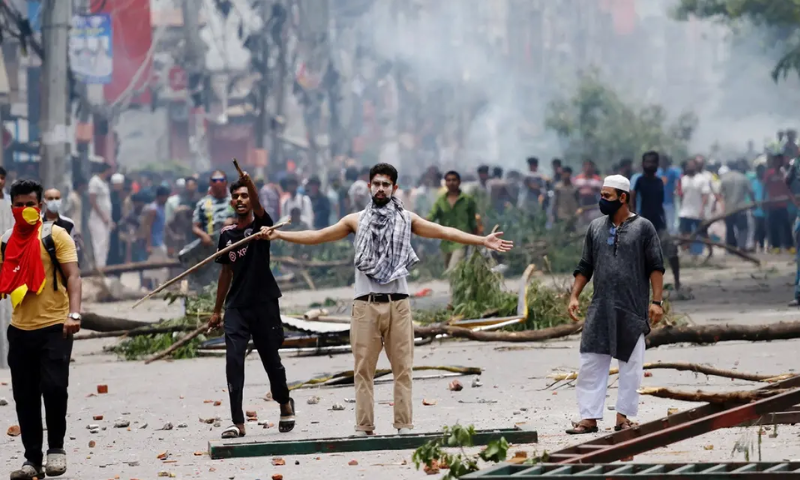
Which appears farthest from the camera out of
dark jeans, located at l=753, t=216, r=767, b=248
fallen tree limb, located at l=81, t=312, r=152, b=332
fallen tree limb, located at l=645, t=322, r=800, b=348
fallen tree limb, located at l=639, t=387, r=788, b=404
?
dark jeans, located at l=753, t=216, r=767, b=248

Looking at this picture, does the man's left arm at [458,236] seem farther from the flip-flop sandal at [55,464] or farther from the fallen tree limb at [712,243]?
the fallen tree limb at [712,243]

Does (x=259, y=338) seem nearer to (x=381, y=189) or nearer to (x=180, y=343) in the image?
(x=381, y=189)

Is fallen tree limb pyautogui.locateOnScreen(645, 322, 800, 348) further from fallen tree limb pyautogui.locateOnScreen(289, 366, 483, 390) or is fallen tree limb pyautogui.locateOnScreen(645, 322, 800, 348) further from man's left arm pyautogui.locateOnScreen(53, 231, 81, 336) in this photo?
man's left arm pyautogui.locateOnScreen(53, 231, 81, 336)

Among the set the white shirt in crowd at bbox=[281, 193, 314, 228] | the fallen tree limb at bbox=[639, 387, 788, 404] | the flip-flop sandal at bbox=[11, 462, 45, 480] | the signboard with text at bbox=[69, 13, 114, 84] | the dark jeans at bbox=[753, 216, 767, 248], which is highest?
the signboard with text at bbox=[69, 13, 114, 84]

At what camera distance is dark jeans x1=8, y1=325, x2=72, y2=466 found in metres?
7.58

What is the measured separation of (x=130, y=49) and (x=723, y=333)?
34218mm

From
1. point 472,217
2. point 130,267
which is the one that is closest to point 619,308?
point 472,217

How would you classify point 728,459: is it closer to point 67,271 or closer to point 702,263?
point 67,271

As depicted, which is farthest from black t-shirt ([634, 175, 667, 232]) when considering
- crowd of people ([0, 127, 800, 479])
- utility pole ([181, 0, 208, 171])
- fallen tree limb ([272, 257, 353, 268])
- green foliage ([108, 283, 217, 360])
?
utility pole ([181, 0, 208, 171])

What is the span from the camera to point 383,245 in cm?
818

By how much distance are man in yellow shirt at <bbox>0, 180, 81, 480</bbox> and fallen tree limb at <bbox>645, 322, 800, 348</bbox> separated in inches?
182

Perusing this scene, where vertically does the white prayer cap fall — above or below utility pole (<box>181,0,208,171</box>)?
below

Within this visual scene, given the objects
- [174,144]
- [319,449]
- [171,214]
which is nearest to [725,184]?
[171,214]

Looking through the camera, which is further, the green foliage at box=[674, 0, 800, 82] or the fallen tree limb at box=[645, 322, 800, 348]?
the green foliage at box=[674, 0, 800, 82]
